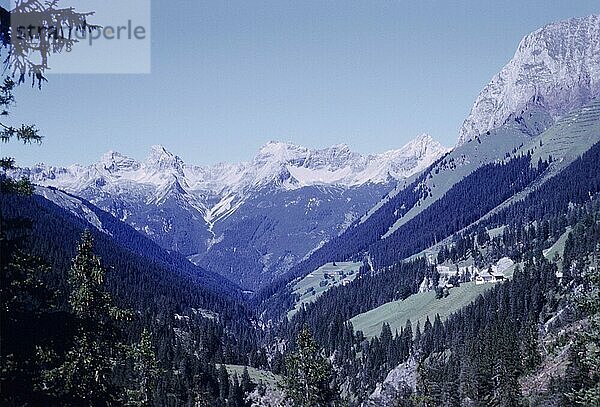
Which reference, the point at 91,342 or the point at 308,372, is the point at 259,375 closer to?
the point at 308,372

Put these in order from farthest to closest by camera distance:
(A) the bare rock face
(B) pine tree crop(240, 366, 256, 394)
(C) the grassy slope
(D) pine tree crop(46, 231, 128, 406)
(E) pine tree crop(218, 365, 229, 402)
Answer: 1. (C) the grassy slope
2. (B) pine tree crop(240, 366, 256, 394)
3. (E) pine tree crop(218, 365, 229, 402)
4. (A) the bare rock face
5. (D) pine tree crop(46, 231, 128, 406)

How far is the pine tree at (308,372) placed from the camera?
49.8m

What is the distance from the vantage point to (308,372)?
50062 millimetres

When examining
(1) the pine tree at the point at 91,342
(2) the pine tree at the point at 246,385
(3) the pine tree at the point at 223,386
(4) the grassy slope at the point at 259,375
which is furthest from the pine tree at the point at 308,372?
(4) the grassy slope at the point at 259,375

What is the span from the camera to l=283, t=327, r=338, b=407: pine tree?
49781 mm

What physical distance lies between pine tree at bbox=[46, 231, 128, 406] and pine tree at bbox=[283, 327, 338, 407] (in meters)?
24.0

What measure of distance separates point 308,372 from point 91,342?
27.7 metres

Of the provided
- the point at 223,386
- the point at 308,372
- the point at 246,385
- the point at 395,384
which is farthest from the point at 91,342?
the point at 395,384

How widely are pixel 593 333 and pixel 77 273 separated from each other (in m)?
25.3

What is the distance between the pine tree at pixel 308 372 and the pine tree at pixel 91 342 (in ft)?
78.6

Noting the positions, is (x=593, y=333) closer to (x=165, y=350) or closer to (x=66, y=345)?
(x=66, y=345)

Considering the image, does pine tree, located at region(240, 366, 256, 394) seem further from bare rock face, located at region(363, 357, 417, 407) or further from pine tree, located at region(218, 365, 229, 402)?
bare rock face, located at region(363, 357, 417, 407)

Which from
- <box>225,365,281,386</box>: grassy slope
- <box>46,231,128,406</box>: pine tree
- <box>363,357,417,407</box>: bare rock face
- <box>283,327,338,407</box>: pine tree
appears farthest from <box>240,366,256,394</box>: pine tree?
<box>46,231,128,406</box>: pine tree

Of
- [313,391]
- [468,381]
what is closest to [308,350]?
[313,391]
